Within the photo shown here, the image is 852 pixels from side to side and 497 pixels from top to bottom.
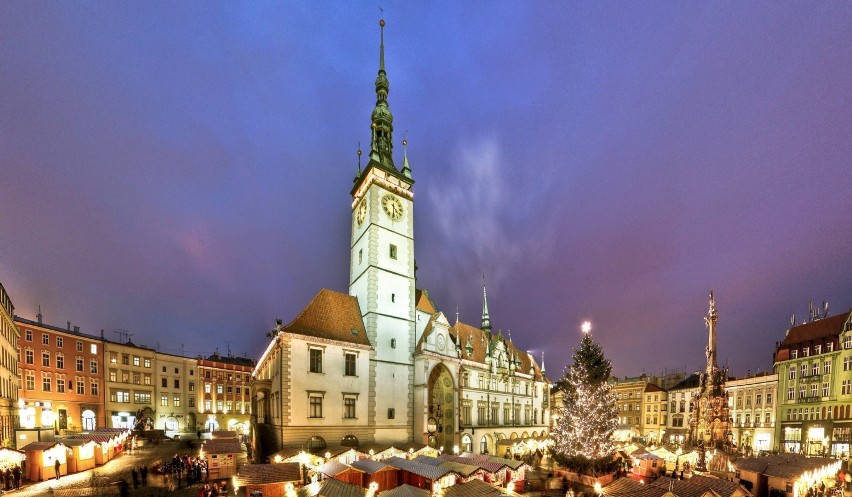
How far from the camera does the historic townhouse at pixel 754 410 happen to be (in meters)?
50.1

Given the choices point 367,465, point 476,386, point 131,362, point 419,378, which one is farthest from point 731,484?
point 131,362

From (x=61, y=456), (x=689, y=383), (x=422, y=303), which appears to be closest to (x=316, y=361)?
(x=422, y=303)

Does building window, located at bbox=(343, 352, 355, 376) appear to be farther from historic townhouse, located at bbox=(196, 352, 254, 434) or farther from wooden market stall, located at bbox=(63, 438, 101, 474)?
historic townhouse, located at bbox=(196, 352, 254, 434)

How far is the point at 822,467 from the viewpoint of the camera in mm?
23406

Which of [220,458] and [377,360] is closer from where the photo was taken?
[220,458]

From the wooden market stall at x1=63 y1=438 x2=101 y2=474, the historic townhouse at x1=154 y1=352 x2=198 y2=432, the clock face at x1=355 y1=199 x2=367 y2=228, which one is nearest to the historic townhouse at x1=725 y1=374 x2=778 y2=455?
the clock face at x1=355 y1=199 x2=367 y2=228

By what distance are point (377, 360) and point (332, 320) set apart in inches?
208

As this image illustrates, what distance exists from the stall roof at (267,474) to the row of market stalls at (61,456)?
634 inches

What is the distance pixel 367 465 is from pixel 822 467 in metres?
28.3

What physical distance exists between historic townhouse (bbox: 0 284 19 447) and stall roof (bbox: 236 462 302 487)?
27694mm

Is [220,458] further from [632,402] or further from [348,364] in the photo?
[632,402]

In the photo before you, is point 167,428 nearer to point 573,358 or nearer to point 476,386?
point 476,386

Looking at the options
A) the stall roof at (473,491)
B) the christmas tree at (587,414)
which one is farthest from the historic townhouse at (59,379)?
the christmas tree at (587,414)

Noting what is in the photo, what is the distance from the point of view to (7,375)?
110ft
